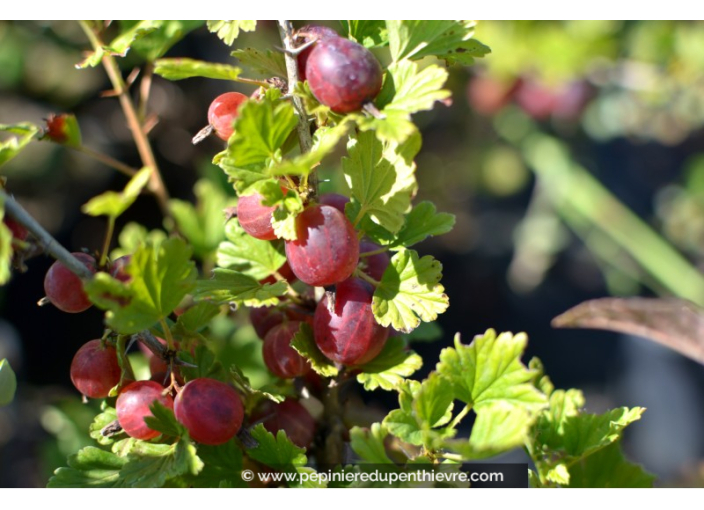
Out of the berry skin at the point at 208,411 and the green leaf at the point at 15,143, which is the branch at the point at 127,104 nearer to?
the green leaf at the point at 15,143

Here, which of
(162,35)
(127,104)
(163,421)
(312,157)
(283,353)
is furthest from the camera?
(127,104)

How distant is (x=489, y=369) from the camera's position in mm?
552

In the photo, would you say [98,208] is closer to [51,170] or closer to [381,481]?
[381,481]

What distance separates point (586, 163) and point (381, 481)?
61.5 inches

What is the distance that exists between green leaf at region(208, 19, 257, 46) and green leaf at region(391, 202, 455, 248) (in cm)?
21

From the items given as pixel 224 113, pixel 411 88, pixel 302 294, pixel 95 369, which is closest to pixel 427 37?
pixel 411 88

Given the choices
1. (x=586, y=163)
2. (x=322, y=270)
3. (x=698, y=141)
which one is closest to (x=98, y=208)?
(x=322, y=270)

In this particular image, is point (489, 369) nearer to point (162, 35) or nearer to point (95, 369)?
point (95, 369)

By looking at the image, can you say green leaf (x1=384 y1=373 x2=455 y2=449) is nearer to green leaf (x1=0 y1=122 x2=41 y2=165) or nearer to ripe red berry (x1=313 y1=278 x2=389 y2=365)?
ripe red berry (x1=313 y1=278 x2=389 y2=365)

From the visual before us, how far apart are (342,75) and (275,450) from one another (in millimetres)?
322

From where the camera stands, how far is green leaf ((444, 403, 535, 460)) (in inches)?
17.9

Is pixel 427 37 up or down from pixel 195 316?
up

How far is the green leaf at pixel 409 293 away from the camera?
0.55 m

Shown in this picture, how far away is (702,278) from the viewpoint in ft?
5.07
